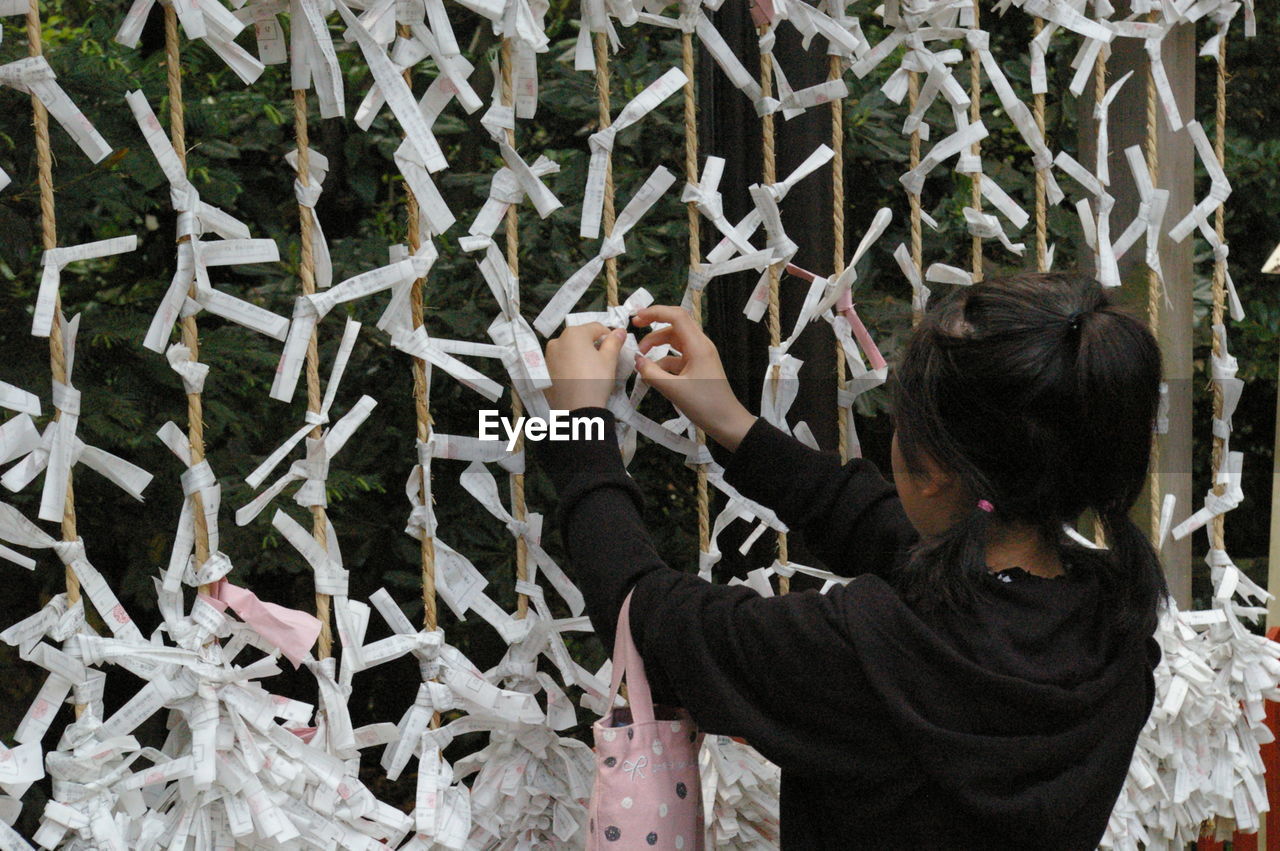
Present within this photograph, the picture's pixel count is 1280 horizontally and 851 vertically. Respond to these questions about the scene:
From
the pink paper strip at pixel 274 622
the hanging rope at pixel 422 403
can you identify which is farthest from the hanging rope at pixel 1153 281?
the pink paper strip at pixel 274 622

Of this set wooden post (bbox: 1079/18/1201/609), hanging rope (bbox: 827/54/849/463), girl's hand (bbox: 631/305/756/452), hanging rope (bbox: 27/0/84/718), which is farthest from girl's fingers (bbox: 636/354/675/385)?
wooden post (bbox: 1079/18/1201/609)

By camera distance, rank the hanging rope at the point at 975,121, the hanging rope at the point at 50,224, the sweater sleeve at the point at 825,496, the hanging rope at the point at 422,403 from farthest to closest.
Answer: the hanging rope at the point at 975,121 < the sweater sleeve at the point at 825,496 < the hanging rope at the point at 422,403 < the hanging rope at the point at 50,224

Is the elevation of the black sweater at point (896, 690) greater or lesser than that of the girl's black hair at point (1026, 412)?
lesser

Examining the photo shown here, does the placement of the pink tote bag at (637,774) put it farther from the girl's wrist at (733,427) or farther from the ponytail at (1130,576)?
the ponytail at (1130,576)

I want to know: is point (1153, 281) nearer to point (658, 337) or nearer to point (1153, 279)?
point (1153, 279)

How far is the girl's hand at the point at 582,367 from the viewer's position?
3.09 ft

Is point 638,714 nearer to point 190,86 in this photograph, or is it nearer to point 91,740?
point 91,740

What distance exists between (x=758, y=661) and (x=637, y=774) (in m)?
0.13

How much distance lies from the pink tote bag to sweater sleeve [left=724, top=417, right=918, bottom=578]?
0.68ft

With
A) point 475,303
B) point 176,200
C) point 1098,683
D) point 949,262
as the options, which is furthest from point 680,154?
point 1098,683

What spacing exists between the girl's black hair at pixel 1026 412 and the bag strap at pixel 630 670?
7.5 inches

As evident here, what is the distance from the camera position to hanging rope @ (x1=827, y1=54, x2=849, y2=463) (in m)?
1.09

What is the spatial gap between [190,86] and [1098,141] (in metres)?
0.97

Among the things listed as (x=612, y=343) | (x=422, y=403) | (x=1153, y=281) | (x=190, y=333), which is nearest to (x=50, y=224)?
(x=190, y=333)
